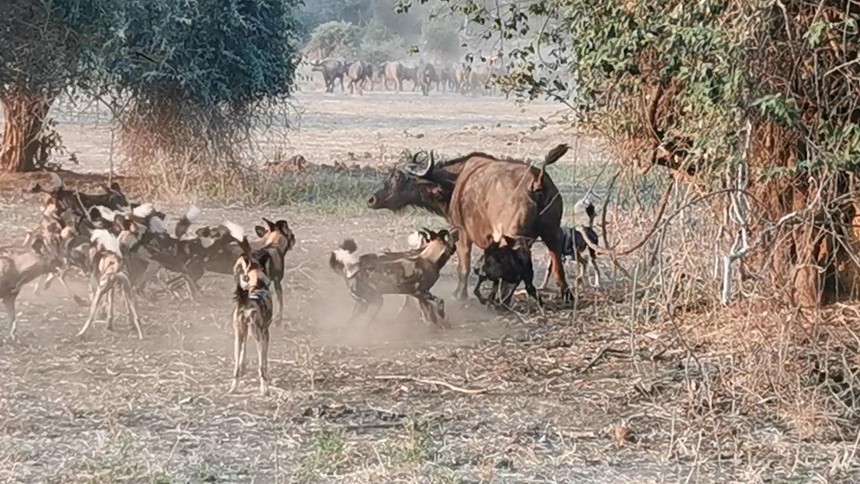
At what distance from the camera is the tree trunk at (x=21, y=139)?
64.3 feet

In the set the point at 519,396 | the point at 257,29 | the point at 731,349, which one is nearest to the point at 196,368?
the point at 519,396

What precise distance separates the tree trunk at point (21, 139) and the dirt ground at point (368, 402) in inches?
328

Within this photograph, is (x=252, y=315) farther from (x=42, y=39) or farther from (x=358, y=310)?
(x=42, y=39)

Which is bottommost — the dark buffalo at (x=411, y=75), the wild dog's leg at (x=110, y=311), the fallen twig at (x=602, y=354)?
the fallen twig at (x=602, y=354)

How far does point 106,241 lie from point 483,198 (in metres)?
3.69

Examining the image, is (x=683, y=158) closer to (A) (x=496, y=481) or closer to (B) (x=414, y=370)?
(B) (x=414, y=370)

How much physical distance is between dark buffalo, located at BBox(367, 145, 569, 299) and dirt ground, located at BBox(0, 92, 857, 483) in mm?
541

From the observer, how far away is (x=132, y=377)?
8789 mm

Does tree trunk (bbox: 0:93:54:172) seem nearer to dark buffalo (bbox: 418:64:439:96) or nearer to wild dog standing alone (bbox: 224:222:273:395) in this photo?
wild dog standing alone (bbox: 224:222:273:395)

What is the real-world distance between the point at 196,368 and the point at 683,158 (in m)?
3.64

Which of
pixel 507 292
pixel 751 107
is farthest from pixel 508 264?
pixel 751 107

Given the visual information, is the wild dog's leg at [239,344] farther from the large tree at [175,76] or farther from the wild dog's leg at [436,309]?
the large tree at [175,76]

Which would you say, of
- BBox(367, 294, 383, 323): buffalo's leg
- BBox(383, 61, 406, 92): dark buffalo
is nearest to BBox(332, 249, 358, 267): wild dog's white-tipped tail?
BBox(367, 294, 383, 323): buffalo's leg

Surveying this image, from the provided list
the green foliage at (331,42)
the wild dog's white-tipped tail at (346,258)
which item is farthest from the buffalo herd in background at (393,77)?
the wild dog's white-tipped tail at (346,258)
